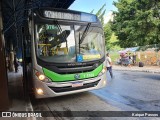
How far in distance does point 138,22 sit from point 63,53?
19.3m

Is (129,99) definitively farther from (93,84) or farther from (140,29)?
(140,29)

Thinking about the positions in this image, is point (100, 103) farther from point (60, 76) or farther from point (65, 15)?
point (65, 15)

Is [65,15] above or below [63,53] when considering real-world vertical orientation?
above

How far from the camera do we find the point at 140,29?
26109mm

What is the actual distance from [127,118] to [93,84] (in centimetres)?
238

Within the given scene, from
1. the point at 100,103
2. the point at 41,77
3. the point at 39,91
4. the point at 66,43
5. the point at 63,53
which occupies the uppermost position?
the point at 66,43

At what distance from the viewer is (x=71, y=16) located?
7816 mm

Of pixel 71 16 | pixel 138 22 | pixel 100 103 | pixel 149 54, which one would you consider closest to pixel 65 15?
pixel 71 16

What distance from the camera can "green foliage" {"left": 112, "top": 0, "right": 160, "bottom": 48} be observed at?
24.7 meters

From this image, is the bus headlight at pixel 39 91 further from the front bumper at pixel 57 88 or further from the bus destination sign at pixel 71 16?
the bus destination sign at pixel 71 16

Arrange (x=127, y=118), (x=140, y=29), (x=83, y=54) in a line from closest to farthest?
(x=127, y=118)
(x=83, y=54)
(x=140, y=29)

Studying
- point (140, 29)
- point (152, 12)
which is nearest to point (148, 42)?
point (140, 29)

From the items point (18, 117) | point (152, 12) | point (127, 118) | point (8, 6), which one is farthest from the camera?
point (152, 12)

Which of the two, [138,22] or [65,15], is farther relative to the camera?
[138,22]
